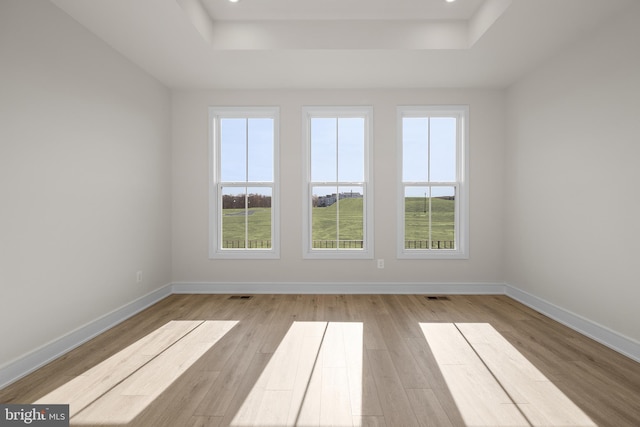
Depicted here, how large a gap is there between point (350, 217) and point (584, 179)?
2.53 meters

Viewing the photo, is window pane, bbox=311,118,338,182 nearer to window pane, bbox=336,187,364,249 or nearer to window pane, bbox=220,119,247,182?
window pane, bbox=336,187,364,249

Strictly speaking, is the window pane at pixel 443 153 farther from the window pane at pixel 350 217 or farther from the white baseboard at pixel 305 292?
the white baseboard at pixel 305 292

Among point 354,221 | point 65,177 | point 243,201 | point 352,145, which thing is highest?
point 352,145

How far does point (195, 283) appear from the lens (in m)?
4.21

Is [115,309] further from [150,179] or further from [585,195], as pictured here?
[585,195]

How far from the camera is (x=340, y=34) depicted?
10.1 feet

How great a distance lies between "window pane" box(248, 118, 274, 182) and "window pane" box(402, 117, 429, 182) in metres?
1.87

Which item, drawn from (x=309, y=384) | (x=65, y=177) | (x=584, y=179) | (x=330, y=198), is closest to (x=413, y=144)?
(x=330, y=198)

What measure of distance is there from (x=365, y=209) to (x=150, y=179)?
2780 mm

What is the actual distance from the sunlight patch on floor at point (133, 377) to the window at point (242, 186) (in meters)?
1.53

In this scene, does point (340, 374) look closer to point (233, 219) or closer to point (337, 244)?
point (337, 244)

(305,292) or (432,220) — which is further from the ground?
(432,220)

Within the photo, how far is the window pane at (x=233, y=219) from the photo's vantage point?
4.30m


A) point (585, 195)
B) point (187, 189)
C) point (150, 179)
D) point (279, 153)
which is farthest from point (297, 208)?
point (585, 195)
